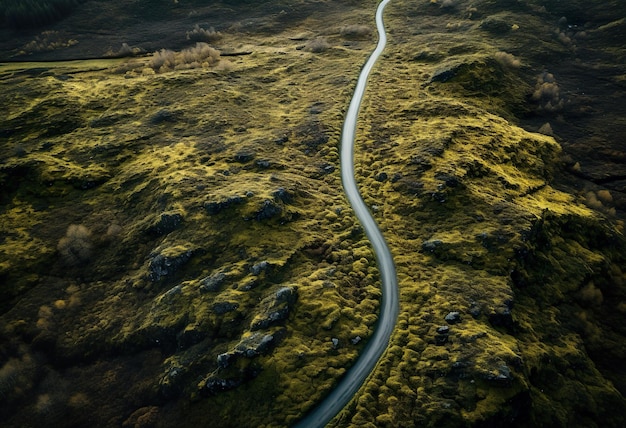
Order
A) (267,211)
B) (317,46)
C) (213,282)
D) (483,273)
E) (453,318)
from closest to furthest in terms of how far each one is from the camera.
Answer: (453,318)
(483,273)
(213,282)
(267,211)
(317,46)

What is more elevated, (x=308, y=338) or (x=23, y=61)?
(x=23, y=61)

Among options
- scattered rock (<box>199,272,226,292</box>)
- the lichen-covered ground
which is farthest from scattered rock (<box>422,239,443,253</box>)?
scattered rock (<box>199,272,226,292</box>)

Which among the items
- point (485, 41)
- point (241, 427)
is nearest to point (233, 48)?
point (485, 41)

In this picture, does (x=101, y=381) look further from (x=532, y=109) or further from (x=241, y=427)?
(x=532, y=109)

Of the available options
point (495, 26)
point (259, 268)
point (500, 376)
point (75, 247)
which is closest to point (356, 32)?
point (495, 26)

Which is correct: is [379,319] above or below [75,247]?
below

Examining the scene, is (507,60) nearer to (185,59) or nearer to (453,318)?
(453,318)

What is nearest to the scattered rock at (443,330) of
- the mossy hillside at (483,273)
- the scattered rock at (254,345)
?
the mossy hillside at (483,273)
